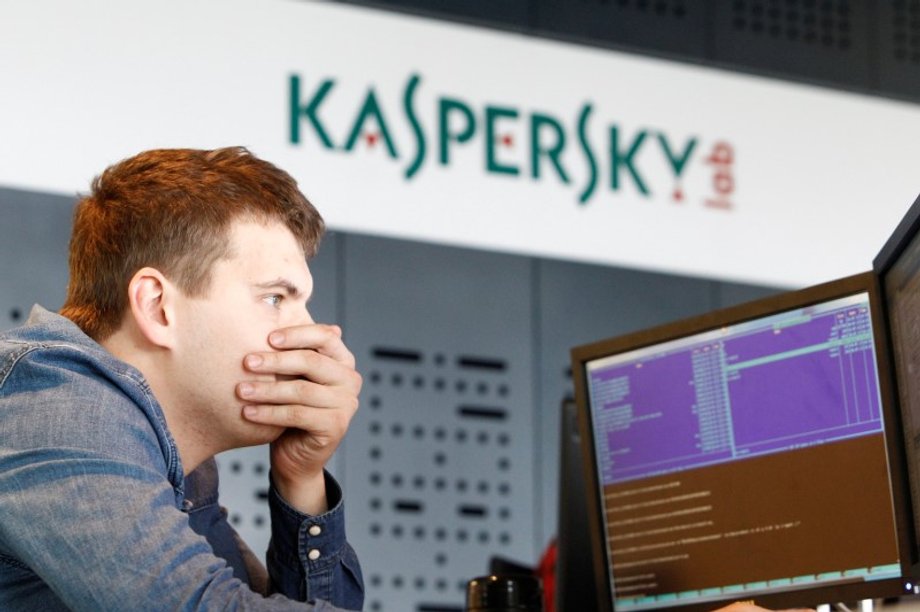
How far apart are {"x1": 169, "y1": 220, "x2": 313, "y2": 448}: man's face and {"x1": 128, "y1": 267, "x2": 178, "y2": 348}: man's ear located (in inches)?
0.5

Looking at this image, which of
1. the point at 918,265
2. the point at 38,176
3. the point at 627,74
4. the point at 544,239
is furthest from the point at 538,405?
the point at 918,265

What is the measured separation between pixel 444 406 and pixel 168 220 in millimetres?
2835

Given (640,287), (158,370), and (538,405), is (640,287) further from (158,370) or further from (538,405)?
(158,370)

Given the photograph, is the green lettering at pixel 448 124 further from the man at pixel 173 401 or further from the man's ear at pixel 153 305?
the man's ear at pixel 153 305

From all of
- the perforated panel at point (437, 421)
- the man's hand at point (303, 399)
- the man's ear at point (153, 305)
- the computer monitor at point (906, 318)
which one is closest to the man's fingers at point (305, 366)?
the man's hand at point (303, 399)

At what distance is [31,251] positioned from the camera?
4316mm

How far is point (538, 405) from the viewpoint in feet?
15.9

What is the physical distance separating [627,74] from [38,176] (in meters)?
1.94

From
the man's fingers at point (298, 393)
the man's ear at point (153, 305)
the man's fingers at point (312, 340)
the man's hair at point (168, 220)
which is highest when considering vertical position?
the man's hair at point (168, 220)

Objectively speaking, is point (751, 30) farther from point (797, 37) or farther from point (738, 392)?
point (738, 392)

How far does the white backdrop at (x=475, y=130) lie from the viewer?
443cm

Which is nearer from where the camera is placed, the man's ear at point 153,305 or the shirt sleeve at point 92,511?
the shirt sleeve at point 92,511

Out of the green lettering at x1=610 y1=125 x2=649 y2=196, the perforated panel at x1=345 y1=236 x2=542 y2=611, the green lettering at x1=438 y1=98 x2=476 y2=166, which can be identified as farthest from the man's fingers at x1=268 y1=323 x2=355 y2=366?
the green lettering at x1=610 y1=125 x2=649 y2=196

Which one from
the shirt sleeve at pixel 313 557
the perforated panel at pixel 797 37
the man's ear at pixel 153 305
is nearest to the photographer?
the man's ear at pixel 153 305
